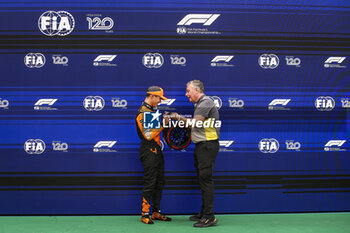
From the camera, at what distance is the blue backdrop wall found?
15.8 feet

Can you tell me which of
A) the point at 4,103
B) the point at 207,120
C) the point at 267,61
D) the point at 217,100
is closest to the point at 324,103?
the point at 267,61

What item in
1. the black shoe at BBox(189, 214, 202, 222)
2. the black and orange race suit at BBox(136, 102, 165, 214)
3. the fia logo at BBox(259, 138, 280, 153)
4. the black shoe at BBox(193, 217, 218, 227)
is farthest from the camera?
the fia logo at BBox(259, 138, 280, 153)

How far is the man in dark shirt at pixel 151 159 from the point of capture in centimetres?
436

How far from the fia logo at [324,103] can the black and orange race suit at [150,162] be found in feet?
7.64

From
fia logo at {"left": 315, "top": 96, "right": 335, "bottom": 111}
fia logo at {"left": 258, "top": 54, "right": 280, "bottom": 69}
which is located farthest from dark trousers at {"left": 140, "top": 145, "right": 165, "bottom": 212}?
fia logo at {"left": 315, "top": 96, "right": 335, "bottom": 111}

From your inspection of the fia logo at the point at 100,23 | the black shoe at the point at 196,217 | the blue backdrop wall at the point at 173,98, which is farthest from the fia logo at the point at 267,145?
the fia logo at the point at 100,23

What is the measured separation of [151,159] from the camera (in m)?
4.36

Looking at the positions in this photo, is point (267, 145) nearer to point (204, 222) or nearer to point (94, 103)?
point (204, 222)

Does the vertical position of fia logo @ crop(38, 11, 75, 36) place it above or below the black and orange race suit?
above

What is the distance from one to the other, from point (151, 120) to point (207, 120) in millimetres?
708

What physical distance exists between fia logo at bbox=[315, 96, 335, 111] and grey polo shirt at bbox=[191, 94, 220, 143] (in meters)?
1.68

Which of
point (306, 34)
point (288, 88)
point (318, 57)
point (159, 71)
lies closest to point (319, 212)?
point (288, 88)

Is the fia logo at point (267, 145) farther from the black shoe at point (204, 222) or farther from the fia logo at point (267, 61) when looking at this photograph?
the black shoe at point (204, 222)

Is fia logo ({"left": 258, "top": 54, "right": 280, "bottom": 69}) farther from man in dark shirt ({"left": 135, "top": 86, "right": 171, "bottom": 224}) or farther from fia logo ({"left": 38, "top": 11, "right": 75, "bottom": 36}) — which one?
fia logo ({"left": 38, "top": 11, "right": 75, "bottom": 36})
